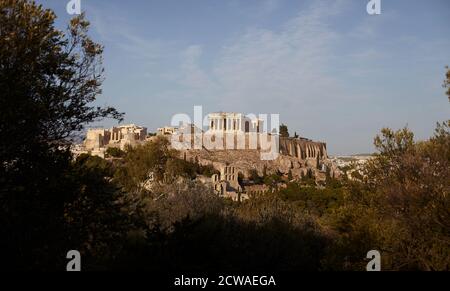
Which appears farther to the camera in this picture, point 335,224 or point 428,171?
point 335,224

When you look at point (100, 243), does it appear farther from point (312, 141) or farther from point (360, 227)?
point (312, 141)

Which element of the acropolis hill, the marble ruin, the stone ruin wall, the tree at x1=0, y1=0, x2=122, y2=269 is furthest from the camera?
the marble ruin

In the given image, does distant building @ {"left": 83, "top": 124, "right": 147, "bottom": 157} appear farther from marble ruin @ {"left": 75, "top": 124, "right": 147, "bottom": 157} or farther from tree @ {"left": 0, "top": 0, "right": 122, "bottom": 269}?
tree @ {"left": 0, "top": 0, "right": 122, "bottom": 269}

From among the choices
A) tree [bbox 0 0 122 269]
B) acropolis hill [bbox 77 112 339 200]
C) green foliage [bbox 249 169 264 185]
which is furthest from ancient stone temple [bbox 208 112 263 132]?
tree [bbox 0 0 122 269]

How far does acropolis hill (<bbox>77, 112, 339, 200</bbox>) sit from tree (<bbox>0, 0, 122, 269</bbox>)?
54.8 m

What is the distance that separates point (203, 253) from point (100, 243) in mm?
2386

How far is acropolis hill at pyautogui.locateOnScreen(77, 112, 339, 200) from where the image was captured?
259 ft

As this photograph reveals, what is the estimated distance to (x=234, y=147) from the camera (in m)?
96.4

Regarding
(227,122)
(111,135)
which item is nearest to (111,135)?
(111,135)

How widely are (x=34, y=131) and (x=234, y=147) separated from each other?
89.1 m

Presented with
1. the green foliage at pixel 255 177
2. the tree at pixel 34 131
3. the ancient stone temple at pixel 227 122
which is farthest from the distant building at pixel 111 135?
the tree at pixel 34 131

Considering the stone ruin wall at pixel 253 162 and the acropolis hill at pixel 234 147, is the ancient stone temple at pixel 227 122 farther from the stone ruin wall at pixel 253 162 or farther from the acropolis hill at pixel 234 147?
the stone ruin wall at pixel 253 162
